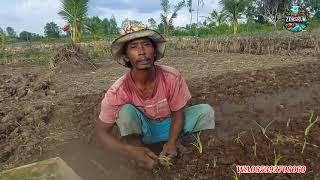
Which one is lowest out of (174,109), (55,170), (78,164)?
(78,164)

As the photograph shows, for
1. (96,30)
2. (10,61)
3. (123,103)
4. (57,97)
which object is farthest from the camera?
(96,30)

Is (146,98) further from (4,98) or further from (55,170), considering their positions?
(4,98)

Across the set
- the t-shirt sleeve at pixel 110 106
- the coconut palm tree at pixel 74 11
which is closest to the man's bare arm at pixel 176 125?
the t-shirt sleeve at pixel 110 106

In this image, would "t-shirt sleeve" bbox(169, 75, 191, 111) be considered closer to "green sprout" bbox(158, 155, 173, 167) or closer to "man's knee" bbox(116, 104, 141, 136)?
"man's knee" bbox(116, 104, 141, 136)

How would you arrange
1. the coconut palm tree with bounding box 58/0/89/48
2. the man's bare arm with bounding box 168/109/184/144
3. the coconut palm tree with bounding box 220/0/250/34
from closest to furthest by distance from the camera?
the man's bare arm with bounding box 168/109/184/144 < the coconut palm tree with bounding box 58/0/89/48 < the coconut palm tree with bounding box 220/0/250/34

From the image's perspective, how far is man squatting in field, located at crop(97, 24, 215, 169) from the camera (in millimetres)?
2641

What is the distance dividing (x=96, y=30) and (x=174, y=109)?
35.0 ft

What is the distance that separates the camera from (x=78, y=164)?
9.99ft

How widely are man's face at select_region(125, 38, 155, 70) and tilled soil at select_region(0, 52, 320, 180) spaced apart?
69 cm

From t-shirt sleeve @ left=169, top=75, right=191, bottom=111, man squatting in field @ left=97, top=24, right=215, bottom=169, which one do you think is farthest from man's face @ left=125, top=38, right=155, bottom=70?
t-shirt sleeve @ left=169, top=75, right=191, bottom=111

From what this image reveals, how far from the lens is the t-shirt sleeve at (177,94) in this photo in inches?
111

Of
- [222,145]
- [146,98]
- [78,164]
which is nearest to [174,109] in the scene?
[146,98]

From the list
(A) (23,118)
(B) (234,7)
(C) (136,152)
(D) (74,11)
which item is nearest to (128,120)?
(C) (136,152)

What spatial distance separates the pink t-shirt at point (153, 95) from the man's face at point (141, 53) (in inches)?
7.7
